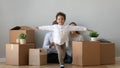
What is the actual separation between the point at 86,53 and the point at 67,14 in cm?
111

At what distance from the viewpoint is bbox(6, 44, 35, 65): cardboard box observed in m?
4.78

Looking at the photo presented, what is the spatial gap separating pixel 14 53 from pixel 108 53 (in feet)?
5.61

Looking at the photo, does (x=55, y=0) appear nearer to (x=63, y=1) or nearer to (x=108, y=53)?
(x=63, y=1)

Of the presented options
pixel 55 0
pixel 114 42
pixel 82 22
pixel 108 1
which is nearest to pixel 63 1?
pixel 55 0

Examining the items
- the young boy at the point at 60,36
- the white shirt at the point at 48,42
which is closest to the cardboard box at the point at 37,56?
the white shirt at the point at 48,42

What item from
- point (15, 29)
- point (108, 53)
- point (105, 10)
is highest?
point (105, 10)

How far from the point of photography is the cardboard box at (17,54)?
4.78 meters

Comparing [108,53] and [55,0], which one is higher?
[55,0]

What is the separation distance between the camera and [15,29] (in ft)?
17.1

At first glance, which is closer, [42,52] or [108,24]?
[42,52]

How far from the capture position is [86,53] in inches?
185

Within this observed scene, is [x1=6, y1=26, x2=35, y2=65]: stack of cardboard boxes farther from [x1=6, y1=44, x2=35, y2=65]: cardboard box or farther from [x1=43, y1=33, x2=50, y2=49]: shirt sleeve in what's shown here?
[x1=43, y1=33, x2=50, y2=49]: shirt sleeve

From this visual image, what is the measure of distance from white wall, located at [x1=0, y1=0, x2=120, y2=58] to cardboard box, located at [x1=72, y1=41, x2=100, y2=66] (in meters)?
0.81

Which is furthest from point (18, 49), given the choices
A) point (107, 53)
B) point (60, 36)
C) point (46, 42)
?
point (107, 53)
